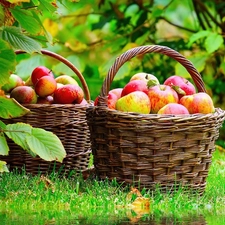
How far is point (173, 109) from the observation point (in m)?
3.30

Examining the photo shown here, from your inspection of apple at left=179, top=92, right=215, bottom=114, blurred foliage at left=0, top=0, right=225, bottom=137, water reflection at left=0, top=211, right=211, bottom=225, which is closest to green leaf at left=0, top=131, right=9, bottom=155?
water reflection at left=0, top=211, right=211, bottom=225

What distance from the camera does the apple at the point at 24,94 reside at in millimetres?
3756

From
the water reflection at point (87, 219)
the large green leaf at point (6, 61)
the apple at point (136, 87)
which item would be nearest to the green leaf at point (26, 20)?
the large green leaf at point (6, 61)

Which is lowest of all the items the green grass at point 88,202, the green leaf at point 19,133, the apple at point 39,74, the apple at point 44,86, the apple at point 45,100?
the green grass at point 88,202

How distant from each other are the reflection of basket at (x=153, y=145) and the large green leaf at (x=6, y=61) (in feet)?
1.69

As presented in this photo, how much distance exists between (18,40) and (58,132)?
71 cm

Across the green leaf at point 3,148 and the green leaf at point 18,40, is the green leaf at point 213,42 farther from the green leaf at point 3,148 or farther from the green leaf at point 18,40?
the green leaf at point 3,148

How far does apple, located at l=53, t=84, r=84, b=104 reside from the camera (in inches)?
150

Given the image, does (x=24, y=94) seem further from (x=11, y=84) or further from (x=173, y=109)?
(x=173, y=109)

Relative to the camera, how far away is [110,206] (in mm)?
3002

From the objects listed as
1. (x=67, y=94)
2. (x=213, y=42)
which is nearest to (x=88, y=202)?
(x=67, y=94)

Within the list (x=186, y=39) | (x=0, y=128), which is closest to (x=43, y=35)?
(x=0, y=128)

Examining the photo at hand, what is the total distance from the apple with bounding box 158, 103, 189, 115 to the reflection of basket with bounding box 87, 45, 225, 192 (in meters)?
0.09

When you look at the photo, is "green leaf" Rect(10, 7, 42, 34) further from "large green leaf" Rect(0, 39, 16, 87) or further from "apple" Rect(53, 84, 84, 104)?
"apple" Rect(53, 84, 84, 104)
